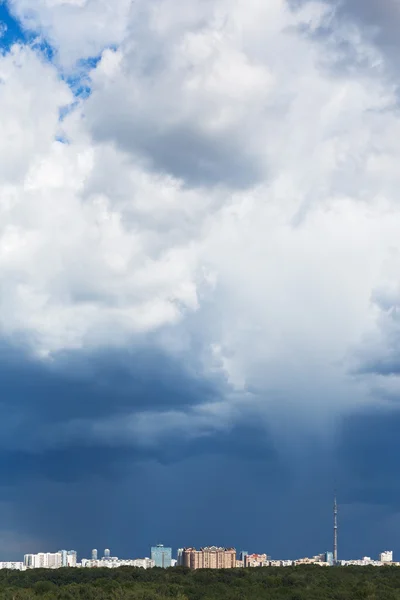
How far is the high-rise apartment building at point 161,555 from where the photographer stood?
440 feet

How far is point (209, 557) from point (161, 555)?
1313 inches

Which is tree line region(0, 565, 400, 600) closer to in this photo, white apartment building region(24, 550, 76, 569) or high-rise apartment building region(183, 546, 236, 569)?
high-rise apartment building region(183, 546, 236, 569)

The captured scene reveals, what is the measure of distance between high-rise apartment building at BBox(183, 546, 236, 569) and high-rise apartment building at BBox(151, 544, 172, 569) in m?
26.1

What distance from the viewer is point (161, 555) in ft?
448

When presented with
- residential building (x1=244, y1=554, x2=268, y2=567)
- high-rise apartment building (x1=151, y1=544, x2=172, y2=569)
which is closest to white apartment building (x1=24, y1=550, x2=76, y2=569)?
high-rise apartment building (x1=151, y1=544, x2=172, y2=569)

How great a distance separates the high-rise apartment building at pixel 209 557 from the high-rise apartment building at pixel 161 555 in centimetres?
2607

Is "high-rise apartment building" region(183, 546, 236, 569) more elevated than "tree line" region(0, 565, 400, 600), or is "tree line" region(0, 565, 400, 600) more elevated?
"high-rise apartment building" region(183, 546, 236, 569)

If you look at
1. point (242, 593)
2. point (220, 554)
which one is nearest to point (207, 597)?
point (242, 593)

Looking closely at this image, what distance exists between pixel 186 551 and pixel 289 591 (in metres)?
65.5

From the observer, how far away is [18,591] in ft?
157

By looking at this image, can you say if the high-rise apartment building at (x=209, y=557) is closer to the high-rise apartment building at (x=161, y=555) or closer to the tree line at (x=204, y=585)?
the high-rise apartment building at (x=161, y=555)

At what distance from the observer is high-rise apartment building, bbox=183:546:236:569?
4154 inches

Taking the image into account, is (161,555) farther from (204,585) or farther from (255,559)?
(204,585)

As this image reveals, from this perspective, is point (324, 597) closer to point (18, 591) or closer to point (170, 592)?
point (170, 592)
